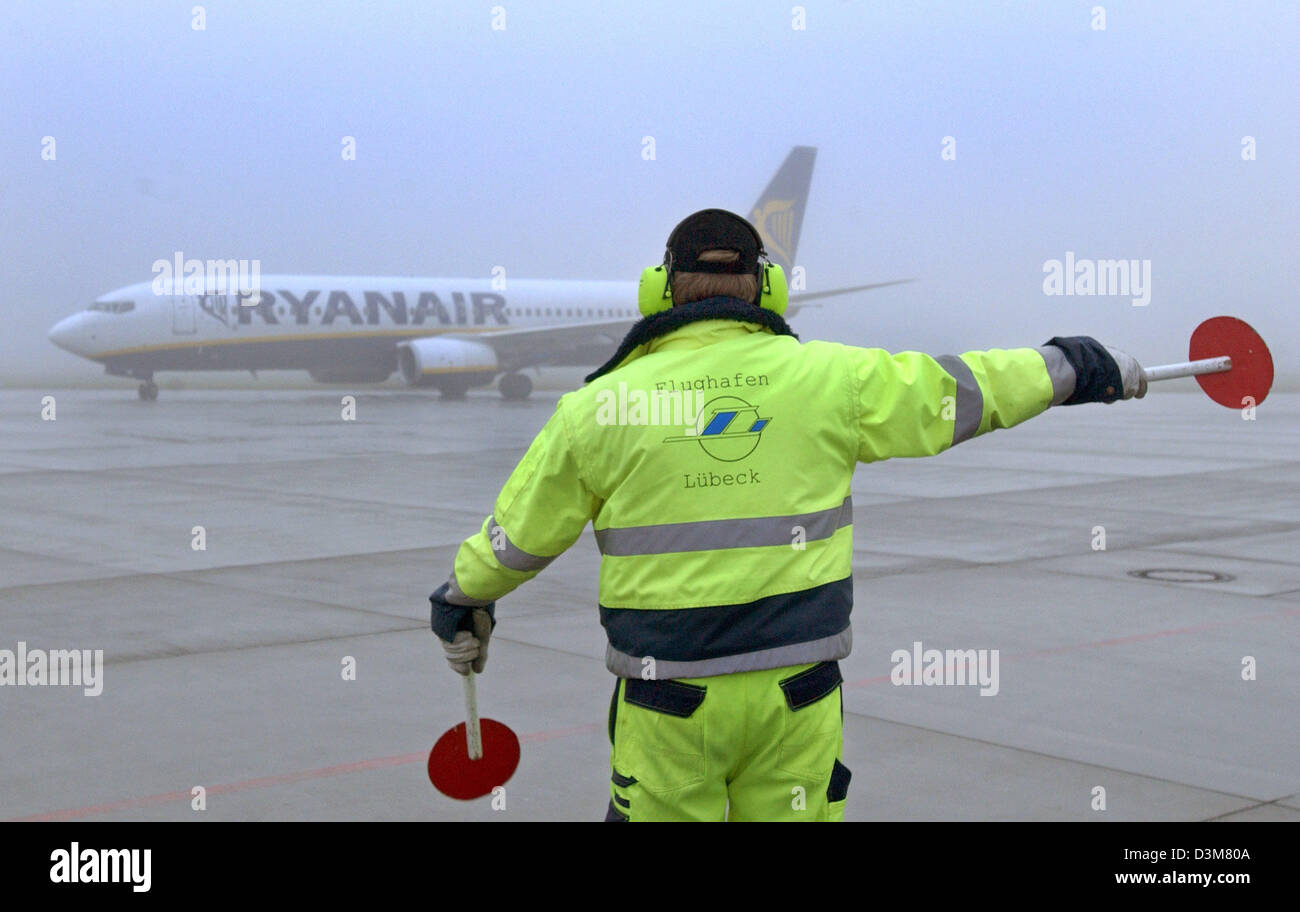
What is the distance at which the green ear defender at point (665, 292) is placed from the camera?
3.33 meters

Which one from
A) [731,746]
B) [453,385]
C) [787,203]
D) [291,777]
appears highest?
[787,203]

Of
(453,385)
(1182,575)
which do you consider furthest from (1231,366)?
(453,385)

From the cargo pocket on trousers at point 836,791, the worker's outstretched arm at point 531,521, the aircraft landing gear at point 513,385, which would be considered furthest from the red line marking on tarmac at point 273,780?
the aircraft landing gear at point 513,385

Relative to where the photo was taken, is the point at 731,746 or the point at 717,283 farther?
the point at 717,283

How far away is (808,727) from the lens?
3152mm

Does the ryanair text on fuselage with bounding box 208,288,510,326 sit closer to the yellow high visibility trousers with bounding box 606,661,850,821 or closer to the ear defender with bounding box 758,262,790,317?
the ear defender with bounding box 758,262,790,317

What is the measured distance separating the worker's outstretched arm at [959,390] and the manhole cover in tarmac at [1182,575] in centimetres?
712

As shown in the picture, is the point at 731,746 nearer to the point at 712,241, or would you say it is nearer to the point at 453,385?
the point at 712,241

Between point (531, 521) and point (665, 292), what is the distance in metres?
0.63

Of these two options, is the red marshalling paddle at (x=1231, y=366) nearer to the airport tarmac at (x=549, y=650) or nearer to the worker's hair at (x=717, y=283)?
the worker's hair at (x=717, y=283)

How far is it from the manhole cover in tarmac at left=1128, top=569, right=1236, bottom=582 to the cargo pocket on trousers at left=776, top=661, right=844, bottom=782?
7413 millimetres

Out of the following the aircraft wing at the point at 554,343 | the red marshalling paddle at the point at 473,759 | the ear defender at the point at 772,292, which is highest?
the aircraft wing at the point at 554,343
